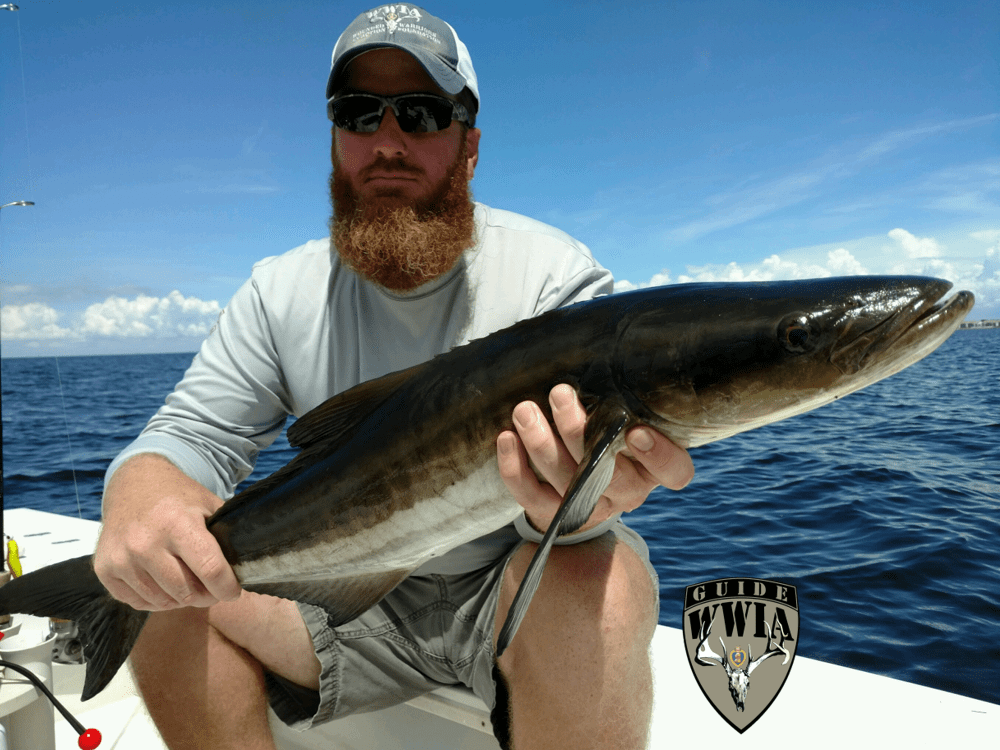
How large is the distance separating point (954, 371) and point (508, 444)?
131 ft

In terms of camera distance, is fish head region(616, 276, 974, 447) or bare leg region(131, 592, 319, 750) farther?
bare leg region(131, 592, 319, 750)

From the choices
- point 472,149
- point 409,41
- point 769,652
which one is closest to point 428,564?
point 769,652

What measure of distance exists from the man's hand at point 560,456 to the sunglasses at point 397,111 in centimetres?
170

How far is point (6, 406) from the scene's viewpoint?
3566cm

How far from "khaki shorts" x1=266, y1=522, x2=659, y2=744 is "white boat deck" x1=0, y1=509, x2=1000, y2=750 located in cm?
25

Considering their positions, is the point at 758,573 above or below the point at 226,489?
below

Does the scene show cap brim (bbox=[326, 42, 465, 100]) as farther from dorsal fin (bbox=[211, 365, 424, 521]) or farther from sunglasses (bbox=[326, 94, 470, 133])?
dorsal fin (bbox=[211, 365, 424, 521])

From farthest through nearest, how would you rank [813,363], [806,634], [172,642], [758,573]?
[758,573] < [806,634] < [172,642] < [813,363]

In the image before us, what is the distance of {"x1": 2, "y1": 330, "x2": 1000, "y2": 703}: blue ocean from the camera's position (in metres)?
5.83

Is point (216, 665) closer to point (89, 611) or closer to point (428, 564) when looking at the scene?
point (89, 611)

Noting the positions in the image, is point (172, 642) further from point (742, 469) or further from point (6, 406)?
point (6, 406)

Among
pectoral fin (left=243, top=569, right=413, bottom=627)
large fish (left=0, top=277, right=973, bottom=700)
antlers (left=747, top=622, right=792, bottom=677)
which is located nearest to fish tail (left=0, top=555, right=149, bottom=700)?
large fish (left=0, top=277, right=973, bottom=700)

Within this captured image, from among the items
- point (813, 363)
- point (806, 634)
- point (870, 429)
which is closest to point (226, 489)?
point (813, 363)

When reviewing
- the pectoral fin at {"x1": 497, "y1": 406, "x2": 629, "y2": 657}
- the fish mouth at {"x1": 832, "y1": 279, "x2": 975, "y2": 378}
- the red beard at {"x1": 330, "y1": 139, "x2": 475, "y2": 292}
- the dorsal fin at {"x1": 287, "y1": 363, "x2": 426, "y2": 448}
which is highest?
the red beard at {"x1": 330, "y1": 139, "x2": 475, "y2": 292}
